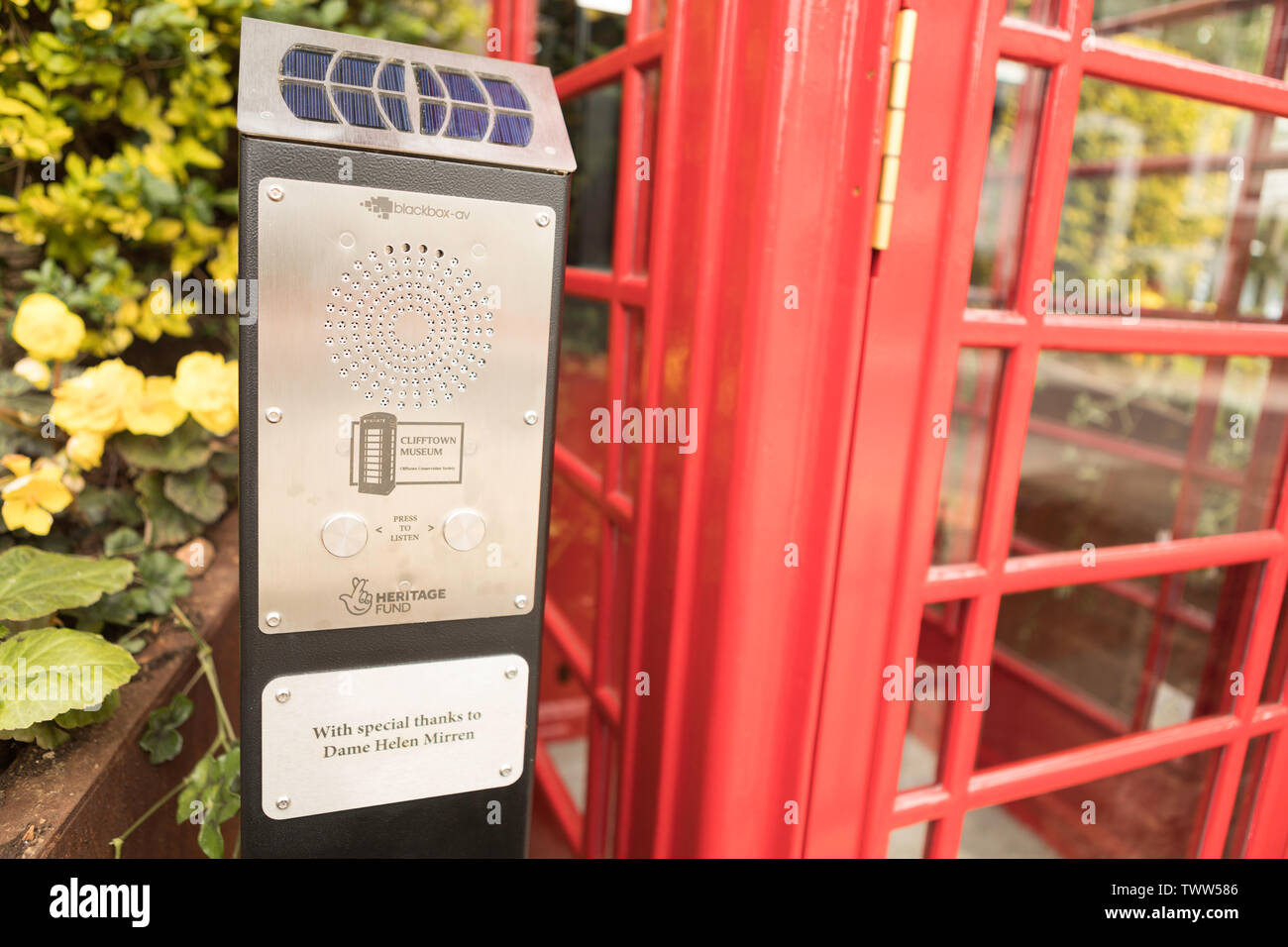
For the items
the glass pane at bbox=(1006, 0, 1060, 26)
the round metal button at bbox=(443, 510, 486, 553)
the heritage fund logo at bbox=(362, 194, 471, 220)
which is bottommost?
the round metal button at bbox=(443, 510, 486, 553)

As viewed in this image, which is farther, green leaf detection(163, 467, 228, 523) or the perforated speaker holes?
green leaf detection(163, 467, 228, 523)

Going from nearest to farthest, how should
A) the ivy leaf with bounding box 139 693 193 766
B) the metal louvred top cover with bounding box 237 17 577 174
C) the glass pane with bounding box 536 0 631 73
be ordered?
the metal louvred top cover with bounding box 237 17 577 174, the ivy leaf with bounding box 139 693 193 766, the glass pane with bounding box 536 0 631 73

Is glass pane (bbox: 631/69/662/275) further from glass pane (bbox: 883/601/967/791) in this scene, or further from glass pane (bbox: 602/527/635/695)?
glass pane (bbox: 883/601/967/791)

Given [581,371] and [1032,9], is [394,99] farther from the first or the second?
[1032,9]

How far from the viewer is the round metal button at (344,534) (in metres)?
0.96

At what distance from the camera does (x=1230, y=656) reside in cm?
178

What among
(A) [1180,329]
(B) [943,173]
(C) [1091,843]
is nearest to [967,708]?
(A) [1180,329]

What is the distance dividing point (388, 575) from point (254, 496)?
0.56 ft

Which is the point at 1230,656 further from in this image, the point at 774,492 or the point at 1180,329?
the point at 774,492

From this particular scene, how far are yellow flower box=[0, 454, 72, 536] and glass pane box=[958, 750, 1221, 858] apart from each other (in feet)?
8.51

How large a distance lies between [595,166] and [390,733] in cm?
163

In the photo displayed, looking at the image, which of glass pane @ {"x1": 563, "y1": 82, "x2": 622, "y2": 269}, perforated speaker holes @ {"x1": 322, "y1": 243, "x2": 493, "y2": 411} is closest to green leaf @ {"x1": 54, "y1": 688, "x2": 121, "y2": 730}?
perforated speaker holes @ {"x1": 322, "y1": 243, "x2": 493, "y2": 411}

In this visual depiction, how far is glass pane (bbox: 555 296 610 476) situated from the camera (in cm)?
227

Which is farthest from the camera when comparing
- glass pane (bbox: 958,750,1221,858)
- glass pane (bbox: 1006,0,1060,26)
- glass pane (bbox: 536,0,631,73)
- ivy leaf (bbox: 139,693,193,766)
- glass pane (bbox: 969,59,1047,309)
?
glass pane (bbox: 969,59,1047,309)
